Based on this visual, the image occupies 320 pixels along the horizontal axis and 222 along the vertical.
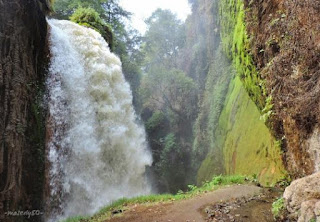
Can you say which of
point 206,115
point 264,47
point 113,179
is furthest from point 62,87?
point 206,115

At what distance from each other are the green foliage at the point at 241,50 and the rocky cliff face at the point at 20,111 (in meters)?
6.14

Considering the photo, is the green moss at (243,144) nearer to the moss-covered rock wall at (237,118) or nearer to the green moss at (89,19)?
the moss-covered rock wall at (237,118)

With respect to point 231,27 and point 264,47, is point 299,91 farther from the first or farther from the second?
point 231,27

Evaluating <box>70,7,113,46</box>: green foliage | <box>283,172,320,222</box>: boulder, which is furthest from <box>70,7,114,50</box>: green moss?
<box>283,172,320,222</box>: boulder

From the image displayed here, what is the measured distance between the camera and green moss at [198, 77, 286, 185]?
9183mm

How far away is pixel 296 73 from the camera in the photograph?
16.5ft

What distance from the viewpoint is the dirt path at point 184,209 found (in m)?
5.64

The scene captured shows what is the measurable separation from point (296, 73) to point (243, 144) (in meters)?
7.20

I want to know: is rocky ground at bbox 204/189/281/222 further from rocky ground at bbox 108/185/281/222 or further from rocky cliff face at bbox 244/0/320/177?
rocky cliff face at bbox 244/0/320/177

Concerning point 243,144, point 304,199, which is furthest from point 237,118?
point 304,199

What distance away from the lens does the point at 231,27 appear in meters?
14.5

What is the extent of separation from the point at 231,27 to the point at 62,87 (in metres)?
8.82

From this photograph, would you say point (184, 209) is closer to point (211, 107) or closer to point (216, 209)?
point (216, 209)

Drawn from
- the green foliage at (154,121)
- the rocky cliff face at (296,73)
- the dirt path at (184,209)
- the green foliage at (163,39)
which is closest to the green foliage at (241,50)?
the rocky cliff face at (296,73)
